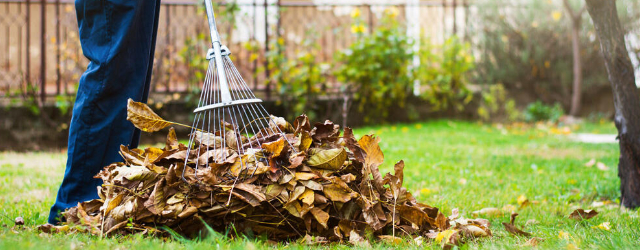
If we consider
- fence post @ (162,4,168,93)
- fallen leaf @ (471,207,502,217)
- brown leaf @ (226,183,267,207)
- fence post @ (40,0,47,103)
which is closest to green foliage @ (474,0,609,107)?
fence post @ (162,4,168,93)

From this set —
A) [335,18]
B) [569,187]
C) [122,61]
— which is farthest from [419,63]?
[122,61]

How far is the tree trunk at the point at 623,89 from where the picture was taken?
2381 millimetres

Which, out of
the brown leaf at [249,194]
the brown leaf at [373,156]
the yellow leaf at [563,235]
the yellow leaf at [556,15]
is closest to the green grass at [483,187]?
the yellow leaf at [563,235]

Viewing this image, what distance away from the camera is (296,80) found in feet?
20.4

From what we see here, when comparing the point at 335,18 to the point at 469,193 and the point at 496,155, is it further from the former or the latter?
the point at 469,193

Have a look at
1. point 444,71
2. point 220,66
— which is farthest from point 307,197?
point 444,71

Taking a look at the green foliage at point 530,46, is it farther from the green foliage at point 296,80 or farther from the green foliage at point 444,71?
the green foliage at point 296,80

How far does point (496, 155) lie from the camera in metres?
4.07

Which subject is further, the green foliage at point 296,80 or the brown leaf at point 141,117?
the green foliage at point 296,80

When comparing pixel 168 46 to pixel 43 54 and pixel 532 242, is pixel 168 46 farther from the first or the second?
pixel 532 242

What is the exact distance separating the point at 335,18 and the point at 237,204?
655cm

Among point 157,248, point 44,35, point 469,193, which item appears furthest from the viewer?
point 44,35

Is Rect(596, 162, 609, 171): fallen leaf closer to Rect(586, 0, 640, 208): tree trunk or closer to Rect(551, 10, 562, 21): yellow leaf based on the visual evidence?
Rect(586, 0, 640, 208): tree trunk

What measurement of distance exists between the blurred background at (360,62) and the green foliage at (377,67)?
0.05 feet
